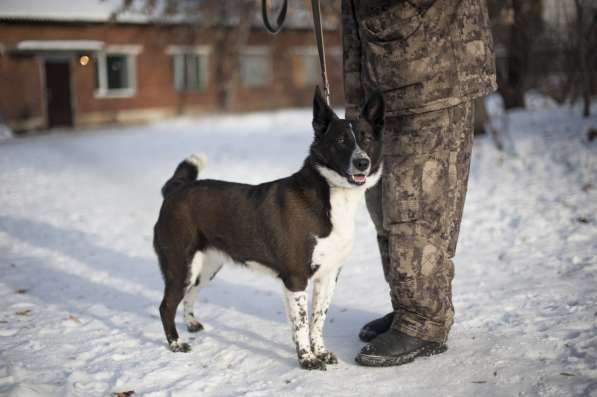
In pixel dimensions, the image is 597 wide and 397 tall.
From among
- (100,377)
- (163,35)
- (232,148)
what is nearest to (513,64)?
(232,148)

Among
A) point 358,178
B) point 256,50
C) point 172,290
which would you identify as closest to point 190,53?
point 256,50

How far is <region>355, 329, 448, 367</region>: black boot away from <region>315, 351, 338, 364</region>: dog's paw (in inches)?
5.4

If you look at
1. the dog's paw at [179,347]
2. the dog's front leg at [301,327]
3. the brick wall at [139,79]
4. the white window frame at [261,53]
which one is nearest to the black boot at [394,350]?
the dog's front leg at [301,327]

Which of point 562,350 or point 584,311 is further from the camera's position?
point 584,311

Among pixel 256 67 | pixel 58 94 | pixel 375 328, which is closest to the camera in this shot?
pixel 375 328

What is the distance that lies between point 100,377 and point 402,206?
2.01 metres

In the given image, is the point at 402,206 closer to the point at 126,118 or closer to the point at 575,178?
the point at 575,178

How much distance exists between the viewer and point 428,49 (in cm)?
313

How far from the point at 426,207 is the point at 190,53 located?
22.8 metres

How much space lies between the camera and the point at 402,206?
326 cm

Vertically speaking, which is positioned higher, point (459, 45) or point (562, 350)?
point (459, 45)

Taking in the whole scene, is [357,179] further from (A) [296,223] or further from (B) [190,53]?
(B) [190,53]

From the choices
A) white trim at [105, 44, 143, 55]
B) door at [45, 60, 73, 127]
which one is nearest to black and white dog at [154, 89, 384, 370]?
door at [45, 60, 73, 127]

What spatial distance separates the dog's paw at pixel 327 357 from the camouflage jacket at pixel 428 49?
1505 millimetres
